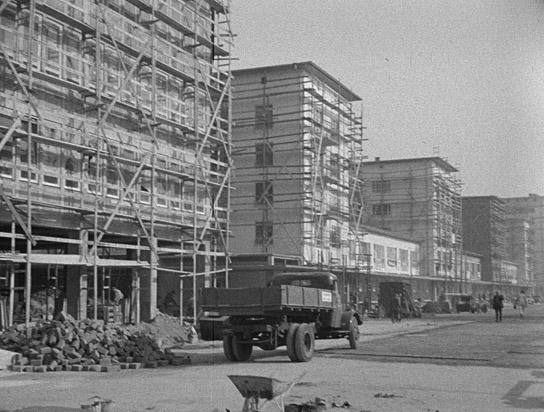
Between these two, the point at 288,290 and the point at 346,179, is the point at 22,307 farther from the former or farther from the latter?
the point at 346,179

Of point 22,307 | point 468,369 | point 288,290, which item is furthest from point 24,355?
point 468,369

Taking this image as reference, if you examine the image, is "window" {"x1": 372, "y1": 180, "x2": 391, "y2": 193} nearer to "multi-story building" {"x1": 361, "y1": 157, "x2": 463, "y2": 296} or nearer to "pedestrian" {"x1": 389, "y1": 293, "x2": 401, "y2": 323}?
"multi-story building" {"x1": 361, "y1": 157, "x2": 463, "y2": 296}

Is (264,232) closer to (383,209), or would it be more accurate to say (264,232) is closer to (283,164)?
(283,164)

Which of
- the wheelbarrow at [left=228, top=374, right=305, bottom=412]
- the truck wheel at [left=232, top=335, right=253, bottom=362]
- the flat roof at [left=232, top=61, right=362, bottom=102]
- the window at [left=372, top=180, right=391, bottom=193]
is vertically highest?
the flat roof at [left=232, top=61, right=362, bottom=102]

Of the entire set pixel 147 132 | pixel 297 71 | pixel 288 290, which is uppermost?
pixel 297 71

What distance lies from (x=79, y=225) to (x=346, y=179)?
25.8 m

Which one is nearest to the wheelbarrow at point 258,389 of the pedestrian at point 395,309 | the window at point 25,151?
the window at point 25,151

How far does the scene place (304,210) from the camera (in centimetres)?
3997

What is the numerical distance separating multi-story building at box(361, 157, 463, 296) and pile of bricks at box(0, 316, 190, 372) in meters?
46.3

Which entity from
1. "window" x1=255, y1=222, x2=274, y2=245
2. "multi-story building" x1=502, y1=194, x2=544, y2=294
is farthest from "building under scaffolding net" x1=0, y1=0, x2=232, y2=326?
"multi-story building" x1=502, y1=194, x2=544, y2=294

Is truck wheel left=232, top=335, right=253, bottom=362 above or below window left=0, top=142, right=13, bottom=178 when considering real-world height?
below

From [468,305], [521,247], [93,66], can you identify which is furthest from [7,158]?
[521,247]

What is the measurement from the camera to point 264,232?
40.2m

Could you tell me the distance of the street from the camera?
35.4 ft
